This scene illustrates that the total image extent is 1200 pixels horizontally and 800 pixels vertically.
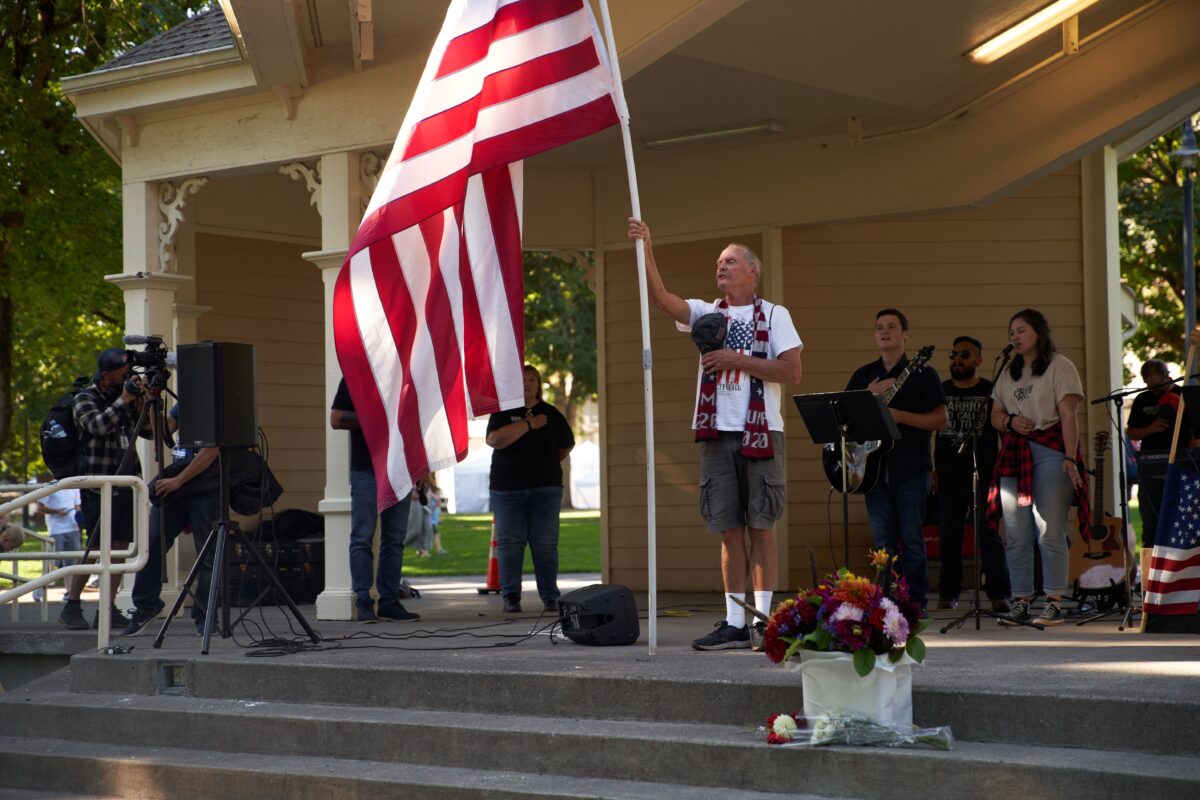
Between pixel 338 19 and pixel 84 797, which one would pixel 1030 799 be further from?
pixel 338 19

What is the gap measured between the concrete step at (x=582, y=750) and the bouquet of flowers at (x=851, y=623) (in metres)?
0.34

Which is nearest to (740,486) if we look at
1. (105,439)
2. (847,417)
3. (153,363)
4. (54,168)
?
(847,417)

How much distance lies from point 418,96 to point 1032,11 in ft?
14.9

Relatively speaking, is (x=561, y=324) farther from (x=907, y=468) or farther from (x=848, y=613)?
(x=848, y=613)

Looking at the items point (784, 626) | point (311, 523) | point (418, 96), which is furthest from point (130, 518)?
point (784, 626)

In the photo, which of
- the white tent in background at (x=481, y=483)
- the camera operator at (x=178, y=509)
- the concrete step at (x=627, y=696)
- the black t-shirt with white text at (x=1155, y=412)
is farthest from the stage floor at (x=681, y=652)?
the white tent in background at (x=481, y=483)

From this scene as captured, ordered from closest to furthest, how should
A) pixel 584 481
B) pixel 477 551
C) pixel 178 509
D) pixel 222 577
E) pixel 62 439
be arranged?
1. pixel 222 577
2. pixel 178 509
3. pixel 62 439
4. pixel 477 551
5. pixel 584 481

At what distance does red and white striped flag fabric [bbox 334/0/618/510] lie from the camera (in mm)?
6133

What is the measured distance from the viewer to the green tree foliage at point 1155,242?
21.1m

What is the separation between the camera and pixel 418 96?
6262 mm

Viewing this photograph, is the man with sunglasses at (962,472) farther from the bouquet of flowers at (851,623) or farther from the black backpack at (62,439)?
the black backpack at (62,439)

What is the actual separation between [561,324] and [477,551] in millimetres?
8063

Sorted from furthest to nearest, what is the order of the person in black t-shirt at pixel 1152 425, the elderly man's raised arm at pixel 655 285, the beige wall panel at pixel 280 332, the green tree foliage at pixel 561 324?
the green tree foliage at pixel 561 324 → the beige wall panel at pixel 280 332 → the person in black t-shirt at pixel 1152 425 → the elderly man's raised arm at pixel 655 285

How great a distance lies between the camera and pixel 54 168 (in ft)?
50.2
